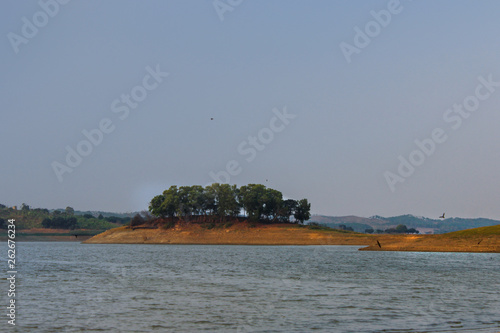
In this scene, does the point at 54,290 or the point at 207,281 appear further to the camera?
the point at 207,281

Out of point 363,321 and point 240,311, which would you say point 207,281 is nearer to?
point 240,311

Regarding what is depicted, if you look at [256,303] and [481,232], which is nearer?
[256,303]

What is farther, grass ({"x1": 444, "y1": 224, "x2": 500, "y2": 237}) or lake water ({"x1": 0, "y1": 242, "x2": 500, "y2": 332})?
grass ({"x1": 444, "y1": 224, "x2": 500, "y2": 237})

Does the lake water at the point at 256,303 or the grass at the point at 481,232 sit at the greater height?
the grass at the point at 481,232

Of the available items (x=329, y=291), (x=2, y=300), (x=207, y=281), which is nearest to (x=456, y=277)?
(x=329, y=291)

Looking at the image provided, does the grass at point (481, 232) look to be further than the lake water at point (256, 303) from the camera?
Yes

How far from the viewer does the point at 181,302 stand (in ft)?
125

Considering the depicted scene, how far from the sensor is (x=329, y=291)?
147 feet

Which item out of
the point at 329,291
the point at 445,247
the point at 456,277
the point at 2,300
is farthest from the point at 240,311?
the point at 445,247

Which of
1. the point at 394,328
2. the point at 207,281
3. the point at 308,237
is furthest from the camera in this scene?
the point at 308,237

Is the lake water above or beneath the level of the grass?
beneath

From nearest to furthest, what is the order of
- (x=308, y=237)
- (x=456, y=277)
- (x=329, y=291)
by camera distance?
(x=329, y=291) → (x=456, y=277) → (x=308, y=237)

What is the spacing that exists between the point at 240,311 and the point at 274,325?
5186 mm

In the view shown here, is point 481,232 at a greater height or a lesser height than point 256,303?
greater
